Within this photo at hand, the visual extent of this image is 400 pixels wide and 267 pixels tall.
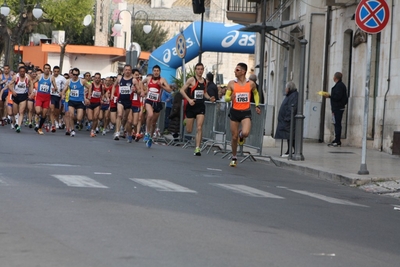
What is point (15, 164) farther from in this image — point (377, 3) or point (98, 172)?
point (377, 3)

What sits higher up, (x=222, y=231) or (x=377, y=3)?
(x=377, y=3)

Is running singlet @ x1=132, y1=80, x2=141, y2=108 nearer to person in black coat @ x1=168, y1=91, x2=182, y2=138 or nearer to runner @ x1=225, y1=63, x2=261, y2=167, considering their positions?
person in black coat @ x1=168, y1=91, x2=182, y2=138

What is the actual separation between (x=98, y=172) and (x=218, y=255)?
6963 millimetres

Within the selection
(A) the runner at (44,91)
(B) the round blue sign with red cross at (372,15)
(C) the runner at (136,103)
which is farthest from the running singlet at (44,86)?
(B) the round blue sign with red cross at (372,15)

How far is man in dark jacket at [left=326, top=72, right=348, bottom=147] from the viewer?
26469mm

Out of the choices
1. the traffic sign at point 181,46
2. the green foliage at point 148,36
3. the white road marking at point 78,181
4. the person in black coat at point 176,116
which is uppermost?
the green foliage at point 148,36

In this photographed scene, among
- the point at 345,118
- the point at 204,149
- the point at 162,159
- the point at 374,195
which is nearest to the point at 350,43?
the point at 345,118

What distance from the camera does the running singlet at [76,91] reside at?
27812mm

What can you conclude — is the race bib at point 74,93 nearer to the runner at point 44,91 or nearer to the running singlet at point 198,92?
the runner at point 44,91

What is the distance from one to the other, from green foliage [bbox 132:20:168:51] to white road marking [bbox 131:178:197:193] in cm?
7588

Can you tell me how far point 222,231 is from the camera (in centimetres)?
848

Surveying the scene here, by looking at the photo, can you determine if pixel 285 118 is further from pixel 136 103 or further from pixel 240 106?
pixel 136 103

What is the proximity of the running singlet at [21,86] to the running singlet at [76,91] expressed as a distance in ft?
5.00

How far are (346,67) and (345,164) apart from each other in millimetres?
9196
